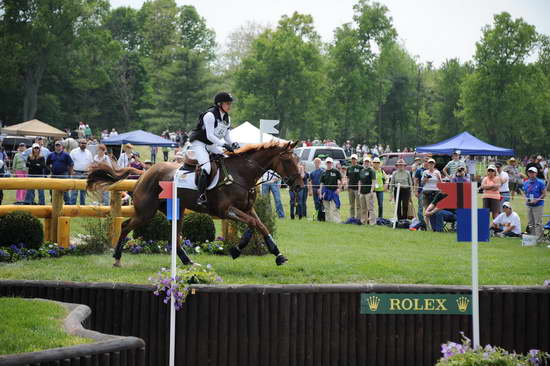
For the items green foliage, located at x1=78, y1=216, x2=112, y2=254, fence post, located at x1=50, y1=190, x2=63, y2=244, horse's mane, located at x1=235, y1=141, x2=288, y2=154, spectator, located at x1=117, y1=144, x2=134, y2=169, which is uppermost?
spectator, located at x1=117, y1=144, x2=134, y2=169

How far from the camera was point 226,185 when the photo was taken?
36.5ft

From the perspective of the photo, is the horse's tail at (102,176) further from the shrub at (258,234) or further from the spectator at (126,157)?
the spectator at (126,157)

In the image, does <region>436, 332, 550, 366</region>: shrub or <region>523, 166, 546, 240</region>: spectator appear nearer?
<region>436, 332, 550, 366</region>: shrub

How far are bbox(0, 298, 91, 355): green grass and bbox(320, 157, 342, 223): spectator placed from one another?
12420 mm

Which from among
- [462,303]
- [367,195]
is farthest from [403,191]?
[462,303]

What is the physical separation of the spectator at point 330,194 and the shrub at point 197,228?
7.19 m

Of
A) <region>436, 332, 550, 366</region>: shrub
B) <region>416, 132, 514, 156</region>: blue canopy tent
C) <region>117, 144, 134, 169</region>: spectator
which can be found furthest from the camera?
<region>416, 132, 514, 156</region>: blue canopy tent

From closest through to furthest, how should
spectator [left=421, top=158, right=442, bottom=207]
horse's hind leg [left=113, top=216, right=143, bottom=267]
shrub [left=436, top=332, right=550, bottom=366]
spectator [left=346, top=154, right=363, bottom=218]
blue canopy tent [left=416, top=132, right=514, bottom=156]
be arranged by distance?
shrub [left=436, top=332, right=550, bottom=366] < horse's hind leg [left=113, top=216, right=143, bottom=267] < spectator [left=421, top=158, right=442, bottom=207] < spectator [left=346, top=154, right=363, bottom=218] < blue canopy tent [left=416, top=132, right=514, bottom=156]

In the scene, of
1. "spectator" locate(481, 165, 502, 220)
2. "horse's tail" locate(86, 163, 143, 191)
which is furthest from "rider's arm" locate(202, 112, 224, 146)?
"spectator" locate(481, 165, 502, 220)

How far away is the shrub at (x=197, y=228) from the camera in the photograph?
13.4 meters

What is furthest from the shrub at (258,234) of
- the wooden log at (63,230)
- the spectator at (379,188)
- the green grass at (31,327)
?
the spectator at (379,188)

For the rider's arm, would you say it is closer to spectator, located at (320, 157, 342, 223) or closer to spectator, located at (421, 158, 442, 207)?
spectator, located at (421, 158, 442, 207)

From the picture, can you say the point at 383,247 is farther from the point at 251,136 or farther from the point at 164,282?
the point at 251,136

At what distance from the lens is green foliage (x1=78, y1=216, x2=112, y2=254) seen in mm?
13020
